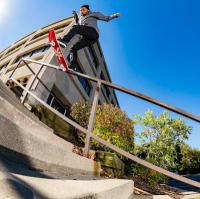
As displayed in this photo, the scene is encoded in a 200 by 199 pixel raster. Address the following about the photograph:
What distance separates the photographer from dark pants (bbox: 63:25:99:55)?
Answer: 6344mm

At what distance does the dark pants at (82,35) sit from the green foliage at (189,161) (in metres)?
26.9

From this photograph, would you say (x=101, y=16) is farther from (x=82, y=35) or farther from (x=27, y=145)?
(x=27, y=145)

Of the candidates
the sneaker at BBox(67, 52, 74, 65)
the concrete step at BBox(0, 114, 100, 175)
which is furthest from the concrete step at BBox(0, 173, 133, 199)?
the sneaker at BBox(67, 52, 74, 65)

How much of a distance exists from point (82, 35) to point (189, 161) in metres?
28.2

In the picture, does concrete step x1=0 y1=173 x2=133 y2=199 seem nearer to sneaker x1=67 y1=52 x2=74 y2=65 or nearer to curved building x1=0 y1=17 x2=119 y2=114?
sneaker x1=67 y1=52 x2=74 y2=65

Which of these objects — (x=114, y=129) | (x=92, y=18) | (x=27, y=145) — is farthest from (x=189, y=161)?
(x=27, y=145)

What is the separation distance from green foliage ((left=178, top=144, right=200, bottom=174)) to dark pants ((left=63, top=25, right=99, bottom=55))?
88.3 feet

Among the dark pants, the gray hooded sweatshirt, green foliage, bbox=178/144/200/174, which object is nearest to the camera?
the dark pants

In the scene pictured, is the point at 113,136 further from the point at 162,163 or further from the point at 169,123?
the point at 169,123

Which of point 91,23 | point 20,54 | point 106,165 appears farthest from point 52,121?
point 20,54

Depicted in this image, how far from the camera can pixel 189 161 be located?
97.7ft

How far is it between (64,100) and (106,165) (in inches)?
462

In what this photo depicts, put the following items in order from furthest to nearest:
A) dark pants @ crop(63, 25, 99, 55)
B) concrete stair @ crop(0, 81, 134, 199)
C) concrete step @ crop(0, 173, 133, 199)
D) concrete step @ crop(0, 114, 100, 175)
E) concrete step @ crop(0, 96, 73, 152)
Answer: dark pants @ crop(63, 25, 99, 55)
concrete step @ crop(0, 96, 73, 152)
concrete step @ crop(0, 114, 100, 175)
concrete stair @ crop(0, 81, 134, 199)
concrete step @ crop(0, 173, 133, 199)

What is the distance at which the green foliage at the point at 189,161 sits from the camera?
29987 millimetres
